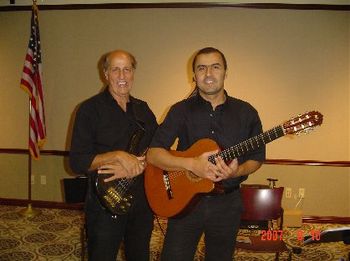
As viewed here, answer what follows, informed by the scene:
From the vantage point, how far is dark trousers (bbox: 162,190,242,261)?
1.95m

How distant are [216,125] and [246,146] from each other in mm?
227

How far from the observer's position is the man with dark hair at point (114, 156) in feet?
6.50

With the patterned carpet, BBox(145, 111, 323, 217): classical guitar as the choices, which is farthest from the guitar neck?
the patterned carpet

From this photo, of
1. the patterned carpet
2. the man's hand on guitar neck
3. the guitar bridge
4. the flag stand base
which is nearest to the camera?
the man's hand on guitar neck

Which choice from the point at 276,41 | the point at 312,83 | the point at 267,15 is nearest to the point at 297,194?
the point at 312,83

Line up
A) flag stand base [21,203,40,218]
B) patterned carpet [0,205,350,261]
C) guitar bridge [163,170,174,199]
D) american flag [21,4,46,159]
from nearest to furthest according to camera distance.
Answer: guitar bridge [163,170,174,199] < patterned carpet [0,205,350,261] < american flag [21,4,46,159] < flag stand base [21,203,40,218]

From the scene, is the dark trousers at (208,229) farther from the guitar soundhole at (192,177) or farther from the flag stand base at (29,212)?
the flag stand base at (29,212)

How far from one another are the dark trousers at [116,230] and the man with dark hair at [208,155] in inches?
9.9

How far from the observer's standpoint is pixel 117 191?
2.03 metres

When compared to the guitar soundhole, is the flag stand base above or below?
below

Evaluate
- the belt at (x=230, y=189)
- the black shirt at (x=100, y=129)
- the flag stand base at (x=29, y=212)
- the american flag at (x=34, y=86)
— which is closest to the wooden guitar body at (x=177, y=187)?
the belt at (x=230, y=189)

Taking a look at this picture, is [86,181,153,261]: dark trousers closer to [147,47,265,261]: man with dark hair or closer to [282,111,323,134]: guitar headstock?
[147,47,265,261]: man with dark hair

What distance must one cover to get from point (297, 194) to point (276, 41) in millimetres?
2138

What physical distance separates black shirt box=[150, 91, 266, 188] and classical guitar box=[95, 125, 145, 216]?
0.13 meters
